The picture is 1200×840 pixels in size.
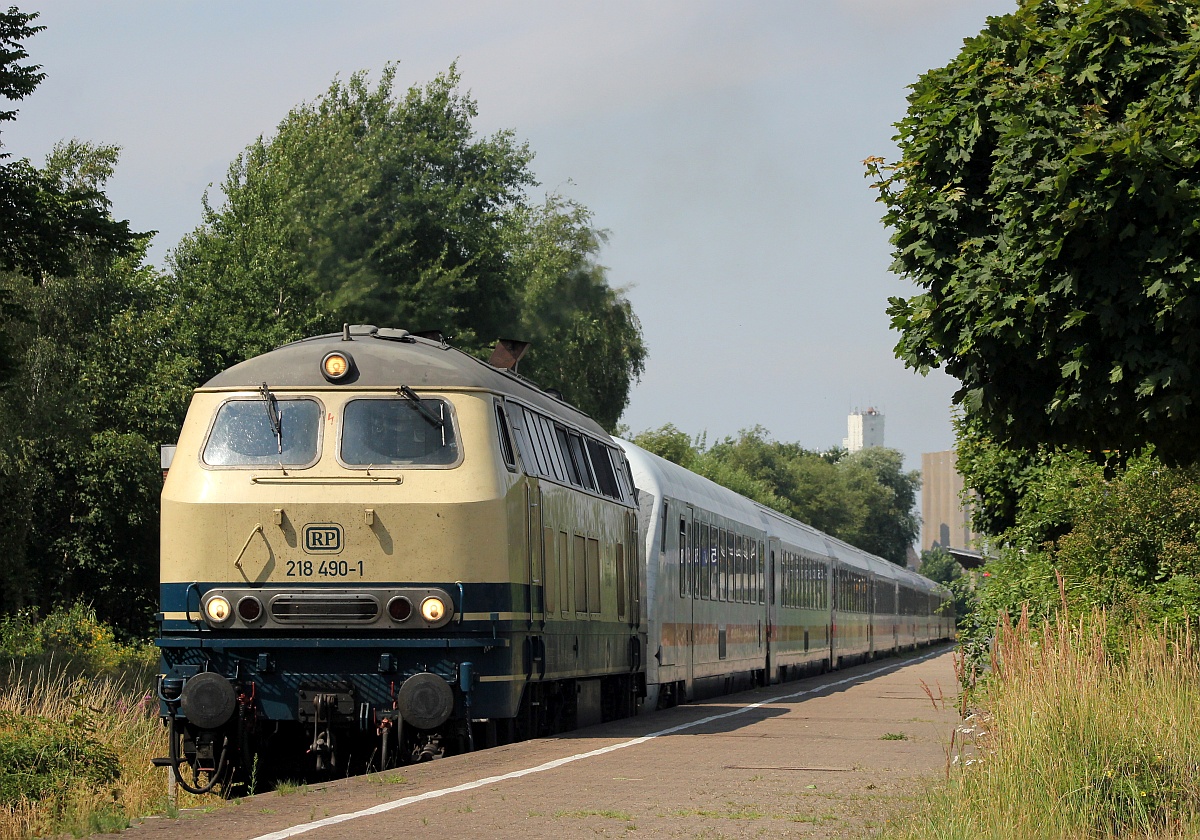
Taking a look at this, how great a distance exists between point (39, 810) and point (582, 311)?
137ft

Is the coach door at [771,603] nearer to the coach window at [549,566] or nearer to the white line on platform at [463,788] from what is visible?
the white line on platform at [463,788]

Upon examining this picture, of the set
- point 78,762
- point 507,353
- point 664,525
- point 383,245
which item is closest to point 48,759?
point 78,762

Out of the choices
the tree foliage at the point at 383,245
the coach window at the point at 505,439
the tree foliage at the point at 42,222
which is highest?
the tree foliage at the point at 383,245

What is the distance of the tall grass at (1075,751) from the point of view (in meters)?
7.95

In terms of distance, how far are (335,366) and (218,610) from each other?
2.10 m

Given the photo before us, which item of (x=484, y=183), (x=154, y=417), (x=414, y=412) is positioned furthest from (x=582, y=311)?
(x=414, y=412)

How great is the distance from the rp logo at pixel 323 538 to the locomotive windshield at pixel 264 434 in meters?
0.56

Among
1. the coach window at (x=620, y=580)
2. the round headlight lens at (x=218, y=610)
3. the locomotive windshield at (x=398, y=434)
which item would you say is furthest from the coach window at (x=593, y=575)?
the round headlight lens at (x=218, y=610)

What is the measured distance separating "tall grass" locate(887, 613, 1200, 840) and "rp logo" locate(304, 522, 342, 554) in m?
A: 4.79

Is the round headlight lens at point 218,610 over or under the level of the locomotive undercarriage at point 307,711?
over

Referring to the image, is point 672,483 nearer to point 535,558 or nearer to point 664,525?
point 664,525

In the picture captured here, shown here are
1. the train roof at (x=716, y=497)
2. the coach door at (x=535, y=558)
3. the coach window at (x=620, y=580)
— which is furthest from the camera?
the train roof at (x=716, y=497)

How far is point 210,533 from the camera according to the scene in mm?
12094

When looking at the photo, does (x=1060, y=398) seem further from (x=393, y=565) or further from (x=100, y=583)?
(x=100, y=583)
